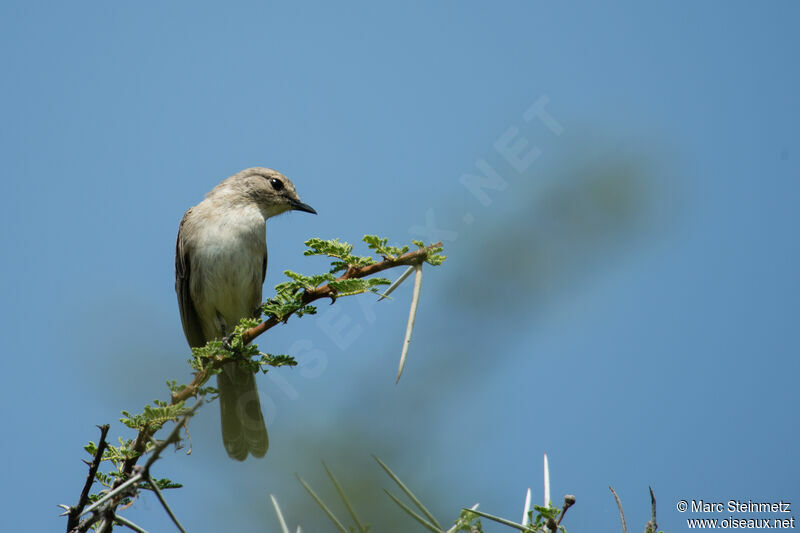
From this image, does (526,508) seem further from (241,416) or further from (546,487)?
(241,416)

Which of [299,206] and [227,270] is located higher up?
[299,206]

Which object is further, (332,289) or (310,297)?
(310,297)

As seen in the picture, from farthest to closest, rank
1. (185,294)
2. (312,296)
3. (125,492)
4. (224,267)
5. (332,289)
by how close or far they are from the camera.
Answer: (185,294), (224,267), (312,296), (332,289), (125,492)

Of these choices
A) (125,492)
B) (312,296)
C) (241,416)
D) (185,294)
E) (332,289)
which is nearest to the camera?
(125,492)

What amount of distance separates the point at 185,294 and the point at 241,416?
1640mm

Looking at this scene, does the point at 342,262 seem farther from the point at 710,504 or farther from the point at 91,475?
the point at 710,504

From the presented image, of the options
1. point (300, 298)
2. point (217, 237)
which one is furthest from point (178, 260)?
point (300, 298)

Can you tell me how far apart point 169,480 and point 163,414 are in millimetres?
429

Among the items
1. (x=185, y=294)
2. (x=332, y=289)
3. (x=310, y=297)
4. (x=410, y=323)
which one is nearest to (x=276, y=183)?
(x=185, y=294)

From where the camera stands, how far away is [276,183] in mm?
7961

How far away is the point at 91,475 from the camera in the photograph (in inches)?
112

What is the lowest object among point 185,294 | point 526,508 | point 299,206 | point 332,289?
point 526,508

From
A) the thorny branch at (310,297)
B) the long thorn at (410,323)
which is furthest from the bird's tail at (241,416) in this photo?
the long thorn at (410,323)

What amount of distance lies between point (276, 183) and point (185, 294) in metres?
1.55
